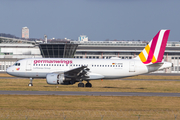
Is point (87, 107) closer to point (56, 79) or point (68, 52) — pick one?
point (56, 79)

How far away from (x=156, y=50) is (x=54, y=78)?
1507 centimetres

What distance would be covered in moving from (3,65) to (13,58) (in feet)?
16.3

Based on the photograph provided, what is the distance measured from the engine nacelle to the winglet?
12.0m

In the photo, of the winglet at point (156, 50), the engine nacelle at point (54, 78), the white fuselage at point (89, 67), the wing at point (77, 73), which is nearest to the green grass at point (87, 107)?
the engine nacelle at point (54, 78)

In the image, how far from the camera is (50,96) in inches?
1316

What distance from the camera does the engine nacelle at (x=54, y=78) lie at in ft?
139

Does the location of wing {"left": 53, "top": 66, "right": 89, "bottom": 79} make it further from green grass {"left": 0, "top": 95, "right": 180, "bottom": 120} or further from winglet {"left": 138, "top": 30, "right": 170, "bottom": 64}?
green grass {"left": 0, "top": 95, "right": 180, "bottom": 120}

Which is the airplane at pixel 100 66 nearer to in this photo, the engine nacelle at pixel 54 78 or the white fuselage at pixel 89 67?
the white fuselage at pixel 89 67

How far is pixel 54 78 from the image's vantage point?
1678 inches

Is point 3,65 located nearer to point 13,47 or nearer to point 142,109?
point 13,47

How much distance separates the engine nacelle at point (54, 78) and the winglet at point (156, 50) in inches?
473

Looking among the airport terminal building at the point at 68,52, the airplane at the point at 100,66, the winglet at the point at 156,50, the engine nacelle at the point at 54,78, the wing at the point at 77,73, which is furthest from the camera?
the airport terminal building at the point at 68,52

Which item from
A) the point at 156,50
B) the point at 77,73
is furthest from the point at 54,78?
the point at 156,50

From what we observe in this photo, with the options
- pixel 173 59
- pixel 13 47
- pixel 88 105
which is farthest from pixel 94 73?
A: pixel 13 47
